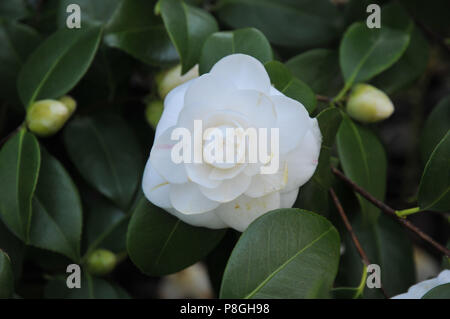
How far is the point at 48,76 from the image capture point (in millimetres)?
843

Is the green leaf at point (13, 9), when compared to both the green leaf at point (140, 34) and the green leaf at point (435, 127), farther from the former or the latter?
the green leaf at point (435, 127)

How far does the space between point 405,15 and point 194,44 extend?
1.48ft

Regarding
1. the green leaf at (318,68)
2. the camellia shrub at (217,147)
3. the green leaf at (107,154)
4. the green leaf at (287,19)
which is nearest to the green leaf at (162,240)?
the camellia shrub at (217,147)

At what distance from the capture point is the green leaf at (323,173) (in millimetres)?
675

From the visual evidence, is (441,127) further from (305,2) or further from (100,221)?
(100,221)

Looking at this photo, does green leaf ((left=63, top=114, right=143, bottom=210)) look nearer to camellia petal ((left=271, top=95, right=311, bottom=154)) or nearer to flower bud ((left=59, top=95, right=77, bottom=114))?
flower bud ((left=59, top=95, right=77, bottom=114))

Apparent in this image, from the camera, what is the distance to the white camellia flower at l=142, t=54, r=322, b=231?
58cm

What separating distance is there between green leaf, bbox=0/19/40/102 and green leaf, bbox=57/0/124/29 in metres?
0.07

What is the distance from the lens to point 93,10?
0.90 m

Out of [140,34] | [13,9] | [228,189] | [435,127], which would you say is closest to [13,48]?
[13,9]

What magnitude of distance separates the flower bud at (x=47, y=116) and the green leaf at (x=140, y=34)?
0.42 feet

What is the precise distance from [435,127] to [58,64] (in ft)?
2.17

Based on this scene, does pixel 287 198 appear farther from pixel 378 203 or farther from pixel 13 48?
pixel 13 48
